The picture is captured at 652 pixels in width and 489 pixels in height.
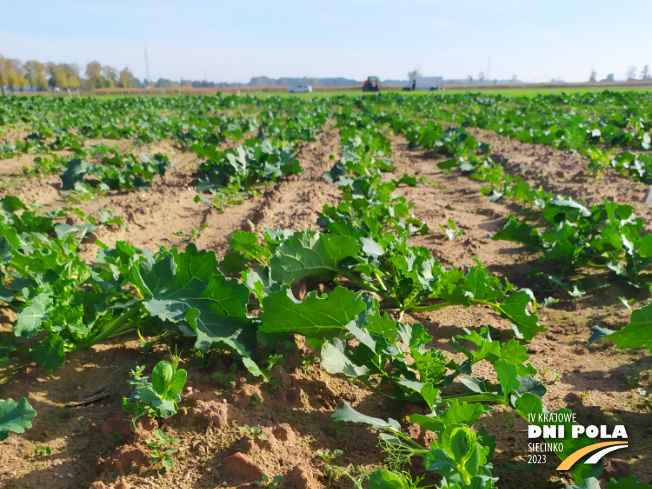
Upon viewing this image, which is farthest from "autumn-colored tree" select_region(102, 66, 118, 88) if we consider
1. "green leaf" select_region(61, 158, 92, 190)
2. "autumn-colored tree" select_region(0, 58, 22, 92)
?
"green leaf" select_region(61, 158, 92, 190)

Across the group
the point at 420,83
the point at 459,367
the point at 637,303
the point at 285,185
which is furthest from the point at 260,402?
the point at 420,83

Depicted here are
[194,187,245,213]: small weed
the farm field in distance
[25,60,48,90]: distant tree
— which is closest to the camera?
the farm field in distance

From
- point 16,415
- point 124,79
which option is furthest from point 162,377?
point 124,79

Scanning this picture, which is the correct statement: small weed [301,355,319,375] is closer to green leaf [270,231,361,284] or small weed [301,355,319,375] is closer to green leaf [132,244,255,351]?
green leaf [132,244,255,351]

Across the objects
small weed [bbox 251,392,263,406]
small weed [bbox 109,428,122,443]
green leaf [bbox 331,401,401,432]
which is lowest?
small weed [bbox 109,428,122,443]

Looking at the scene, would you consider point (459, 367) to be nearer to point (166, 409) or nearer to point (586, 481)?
point (586, 481)

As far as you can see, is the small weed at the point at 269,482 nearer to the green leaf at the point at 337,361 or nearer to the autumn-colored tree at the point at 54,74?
the green leaf at the point at 337,361

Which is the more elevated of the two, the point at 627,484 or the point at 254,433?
the point at 627,484

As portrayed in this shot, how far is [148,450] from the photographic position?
206cm

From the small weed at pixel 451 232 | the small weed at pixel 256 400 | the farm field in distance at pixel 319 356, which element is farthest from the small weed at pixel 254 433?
the small weed at pixel 451 232

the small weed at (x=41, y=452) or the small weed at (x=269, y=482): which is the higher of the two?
the small weed at (x=269, y=482)

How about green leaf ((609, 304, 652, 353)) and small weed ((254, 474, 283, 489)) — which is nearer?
small weed ((254, 474, 283, 489))

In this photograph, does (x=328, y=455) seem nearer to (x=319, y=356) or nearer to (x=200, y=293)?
(x=319, y=356)

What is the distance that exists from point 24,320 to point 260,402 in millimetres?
1309
